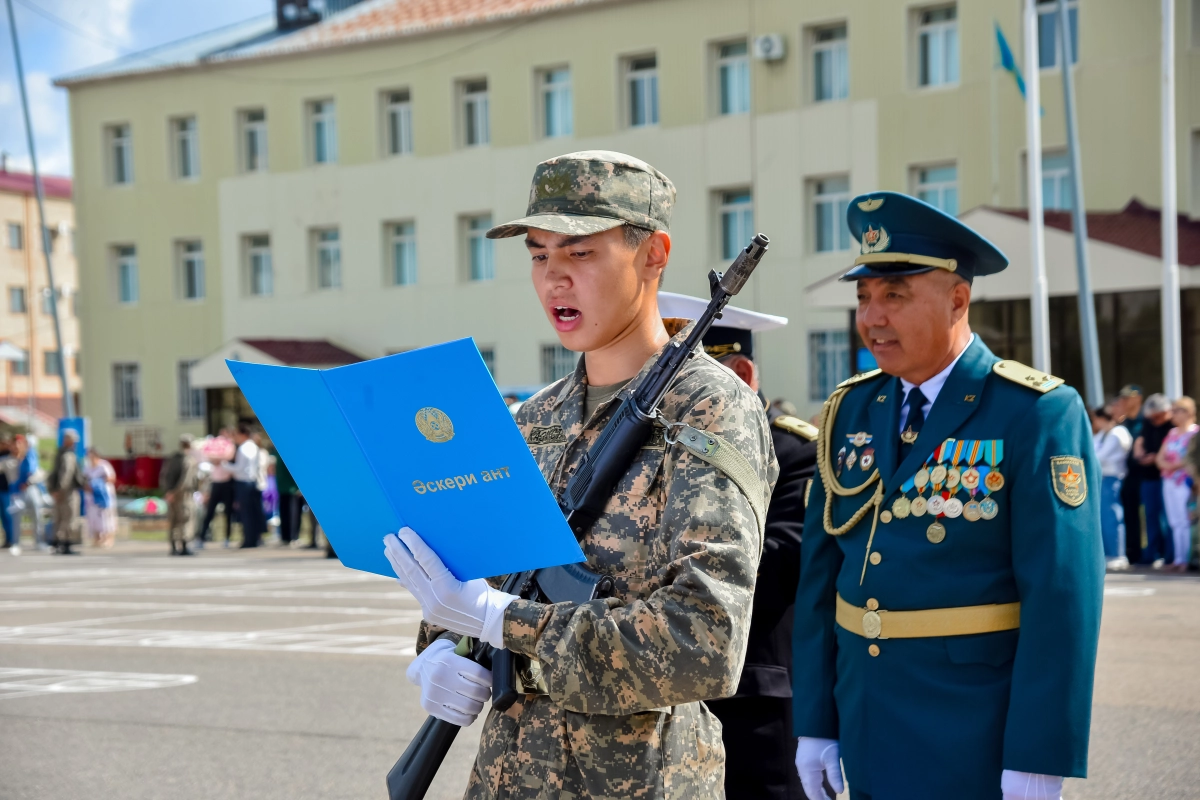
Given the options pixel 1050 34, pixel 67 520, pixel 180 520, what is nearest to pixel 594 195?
pixel 180 520

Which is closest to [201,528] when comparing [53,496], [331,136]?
[53,496]

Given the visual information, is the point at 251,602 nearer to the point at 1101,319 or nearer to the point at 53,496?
the point at 53,496

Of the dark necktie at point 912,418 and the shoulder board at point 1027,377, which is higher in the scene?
the shoulder board at point 1027,377

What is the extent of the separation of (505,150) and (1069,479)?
30.9 meters

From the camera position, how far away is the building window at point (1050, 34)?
26734 mm

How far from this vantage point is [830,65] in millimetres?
29453

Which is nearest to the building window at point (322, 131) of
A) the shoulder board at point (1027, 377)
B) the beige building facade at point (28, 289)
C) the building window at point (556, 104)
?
the building window at point (556, 104)

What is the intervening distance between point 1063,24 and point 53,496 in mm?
16639

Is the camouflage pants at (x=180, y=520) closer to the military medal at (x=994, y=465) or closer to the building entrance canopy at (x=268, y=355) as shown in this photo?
the building entrance canopy at (x=268, y=355)

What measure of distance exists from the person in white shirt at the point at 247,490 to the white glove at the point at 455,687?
20.2 m

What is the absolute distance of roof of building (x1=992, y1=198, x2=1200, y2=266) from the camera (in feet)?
75.7

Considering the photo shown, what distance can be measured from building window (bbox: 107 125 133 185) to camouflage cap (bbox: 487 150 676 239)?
3865 centimetres

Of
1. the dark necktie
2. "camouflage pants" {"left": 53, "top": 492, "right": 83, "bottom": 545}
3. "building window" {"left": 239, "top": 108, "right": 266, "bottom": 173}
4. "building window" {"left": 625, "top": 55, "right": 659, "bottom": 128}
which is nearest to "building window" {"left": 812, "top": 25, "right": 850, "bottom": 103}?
"building window" {"left": 625, "top": 55, "right": 659, "bottom": 128}

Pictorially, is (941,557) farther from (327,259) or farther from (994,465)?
(327,259)
